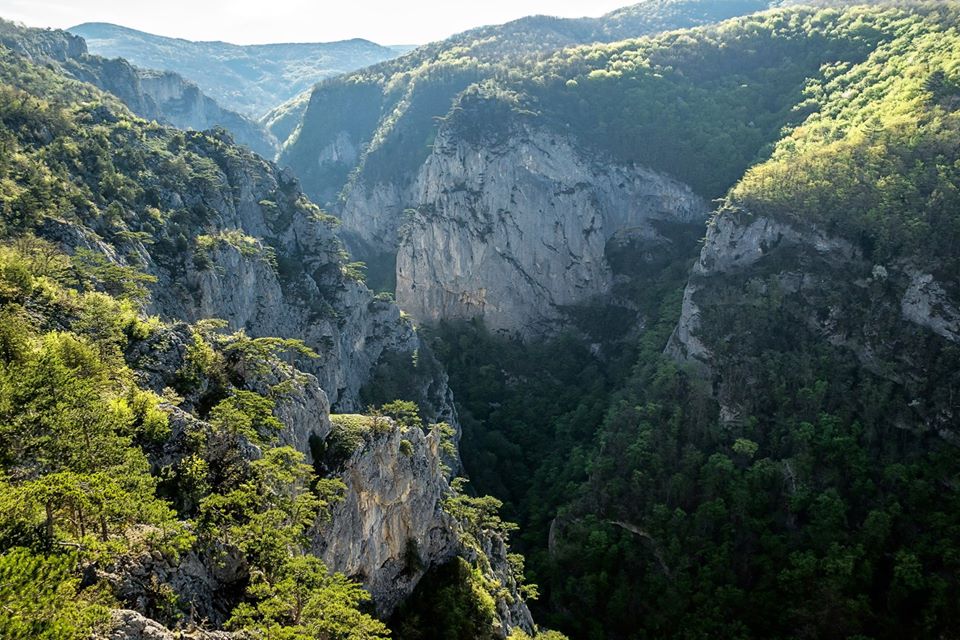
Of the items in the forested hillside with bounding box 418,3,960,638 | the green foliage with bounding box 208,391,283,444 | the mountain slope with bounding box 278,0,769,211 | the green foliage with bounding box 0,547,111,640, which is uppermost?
the mountain slope with bounding box 278,0,769,211

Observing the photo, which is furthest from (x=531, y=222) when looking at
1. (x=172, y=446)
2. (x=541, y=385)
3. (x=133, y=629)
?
(x=133, y=629)

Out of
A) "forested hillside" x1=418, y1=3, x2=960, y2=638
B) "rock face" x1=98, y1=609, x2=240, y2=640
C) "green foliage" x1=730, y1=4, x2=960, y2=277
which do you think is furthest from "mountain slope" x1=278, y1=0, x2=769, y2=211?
"rock face" x1=98, y1=609, x2=240, y2=640

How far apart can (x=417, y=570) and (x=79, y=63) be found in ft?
438

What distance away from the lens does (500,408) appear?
305 ft

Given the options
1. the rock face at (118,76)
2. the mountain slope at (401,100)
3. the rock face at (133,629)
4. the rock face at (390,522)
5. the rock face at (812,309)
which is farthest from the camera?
the mountain slope at (401,100)

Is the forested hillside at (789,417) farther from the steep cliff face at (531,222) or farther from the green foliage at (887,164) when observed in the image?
the steep cliff face at (531,222)

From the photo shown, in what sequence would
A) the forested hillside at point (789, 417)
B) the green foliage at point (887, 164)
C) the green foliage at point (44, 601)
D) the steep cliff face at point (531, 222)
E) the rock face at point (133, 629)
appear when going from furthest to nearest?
the steep cliff face at point (531, 222) → the green foliage at point (887, 164) → the forested hillside at point (789, 417) → the rock face at point (133, 629) → the green foliage at point (44, 601)

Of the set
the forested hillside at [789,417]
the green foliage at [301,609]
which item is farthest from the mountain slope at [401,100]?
the green foliage at [301,609]

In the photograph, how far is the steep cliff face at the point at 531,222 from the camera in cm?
10825

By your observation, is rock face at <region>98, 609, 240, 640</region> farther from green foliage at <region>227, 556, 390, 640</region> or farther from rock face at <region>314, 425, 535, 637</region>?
rock face at <region>314, 425, 535, 637</region>

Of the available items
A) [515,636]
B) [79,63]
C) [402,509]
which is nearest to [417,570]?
[402,509]

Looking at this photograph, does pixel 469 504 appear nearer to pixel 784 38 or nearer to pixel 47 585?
pixel 47 585

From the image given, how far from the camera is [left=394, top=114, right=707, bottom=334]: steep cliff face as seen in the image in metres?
108

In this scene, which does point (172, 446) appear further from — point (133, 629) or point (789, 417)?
point (789, 417)
